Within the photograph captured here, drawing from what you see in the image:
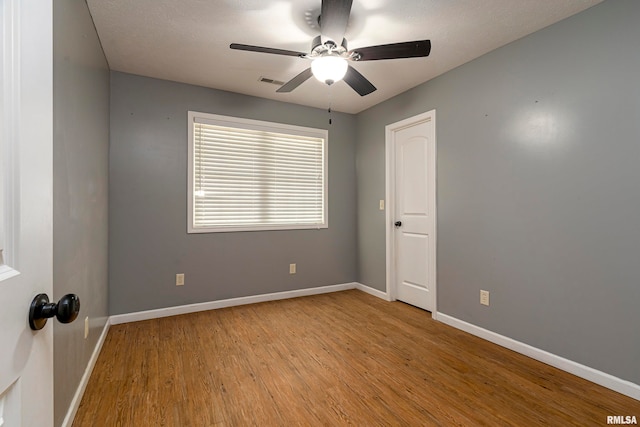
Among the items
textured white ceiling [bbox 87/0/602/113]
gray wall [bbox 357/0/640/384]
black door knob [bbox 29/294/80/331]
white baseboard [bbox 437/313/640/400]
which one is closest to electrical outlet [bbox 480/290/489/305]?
gray wall [bbox 357/0/640/384]

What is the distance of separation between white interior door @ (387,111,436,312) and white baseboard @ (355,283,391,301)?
0.37 ft

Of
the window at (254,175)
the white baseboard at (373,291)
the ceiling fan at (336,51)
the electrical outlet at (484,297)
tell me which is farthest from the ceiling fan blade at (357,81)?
the white baseboard at (373,291)

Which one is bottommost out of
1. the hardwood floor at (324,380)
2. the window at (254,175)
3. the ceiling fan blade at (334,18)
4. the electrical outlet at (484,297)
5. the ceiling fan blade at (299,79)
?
the hardwood floor at (324,380)

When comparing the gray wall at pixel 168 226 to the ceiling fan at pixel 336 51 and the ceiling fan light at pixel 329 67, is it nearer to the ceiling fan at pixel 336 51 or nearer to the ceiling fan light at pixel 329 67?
the ceiling fan at pixel 336 51

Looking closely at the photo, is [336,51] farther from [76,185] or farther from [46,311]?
[46,311]

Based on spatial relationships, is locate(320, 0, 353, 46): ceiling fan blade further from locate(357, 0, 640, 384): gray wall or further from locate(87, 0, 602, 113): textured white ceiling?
locate(357, 0, 640, 384): gray wall

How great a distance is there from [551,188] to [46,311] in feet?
9.33

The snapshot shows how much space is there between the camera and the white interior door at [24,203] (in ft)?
1.64

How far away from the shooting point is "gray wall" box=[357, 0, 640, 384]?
193cm

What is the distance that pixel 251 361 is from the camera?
2.30 meters

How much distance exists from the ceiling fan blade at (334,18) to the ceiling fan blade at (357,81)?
331mm

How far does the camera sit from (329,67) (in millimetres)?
2059

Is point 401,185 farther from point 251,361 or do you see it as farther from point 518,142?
point 251,361

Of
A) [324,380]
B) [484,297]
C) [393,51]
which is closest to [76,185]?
[324,380]
